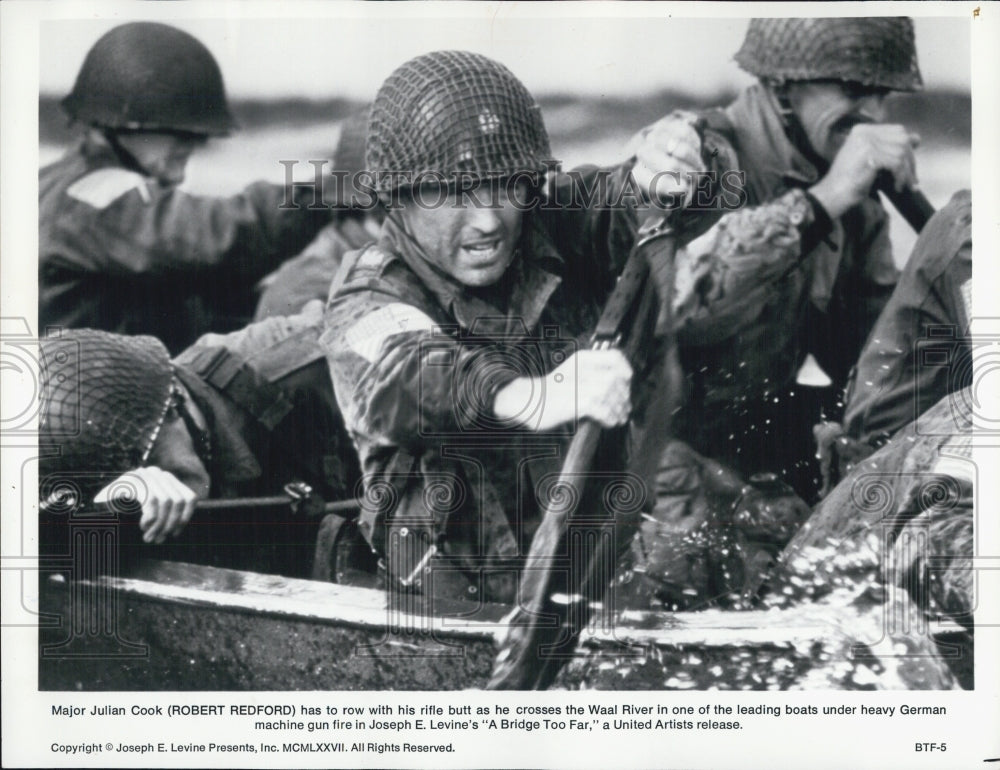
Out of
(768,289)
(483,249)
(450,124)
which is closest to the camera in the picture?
(450,124)

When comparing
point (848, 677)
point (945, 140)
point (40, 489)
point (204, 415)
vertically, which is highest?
point (945, 140)

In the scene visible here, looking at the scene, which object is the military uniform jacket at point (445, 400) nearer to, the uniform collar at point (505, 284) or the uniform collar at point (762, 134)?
the uniform collar at point (505, 284)

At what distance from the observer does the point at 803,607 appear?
212 inches

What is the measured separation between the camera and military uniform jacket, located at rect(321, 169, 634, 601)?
5.27 meters

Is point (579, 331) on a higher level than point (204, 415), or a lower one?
higher

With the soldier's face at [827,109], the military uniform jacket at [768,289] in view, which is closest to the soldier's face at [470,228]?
the military uniform jacket at [768,289]

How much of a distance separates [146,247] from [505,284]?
4.92ft

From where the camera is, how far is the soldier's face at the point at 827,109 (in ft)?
17.9

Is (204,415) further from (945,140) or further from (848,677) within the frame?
(945,140)

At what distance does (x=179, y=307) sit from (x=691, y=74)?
2.35m

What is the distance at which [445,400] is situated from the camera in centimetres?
526

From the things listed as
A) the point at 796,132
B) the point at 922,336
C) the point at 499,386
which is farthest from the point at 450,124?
the point at 922,336

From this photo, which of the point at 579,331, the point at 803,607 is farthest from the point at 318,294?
the point at 803,607

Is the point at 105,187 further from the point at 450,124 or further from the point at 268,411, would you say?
the point at 450,124
